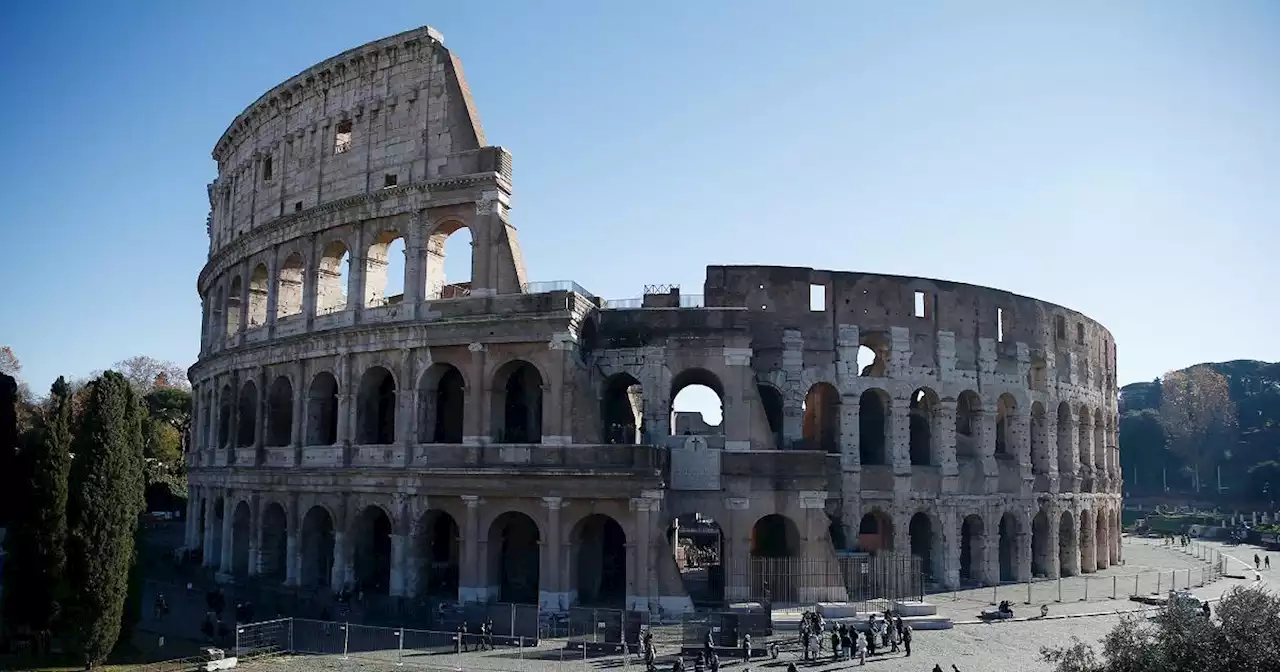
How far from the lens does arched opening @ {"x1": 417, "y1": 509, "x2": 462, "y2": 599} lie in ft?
95.5

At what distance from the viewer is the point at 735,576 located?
89.4 feet

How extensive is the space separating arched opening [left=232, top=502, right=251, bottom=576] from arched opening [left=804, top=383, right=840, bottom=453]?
20088mm

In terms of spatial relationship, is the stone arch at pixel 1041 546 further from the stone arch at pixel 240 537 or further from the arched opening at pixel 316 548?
the stone arch at pixel 240 537

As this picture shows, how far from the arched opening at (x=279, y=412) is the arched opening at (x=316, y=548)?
3.46 m

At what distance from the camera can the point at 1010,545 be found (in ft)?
119

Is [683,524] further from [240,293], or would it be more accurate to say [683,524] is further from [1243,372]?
[1243,372]

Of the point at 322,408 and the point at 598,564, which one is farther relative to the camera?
the point at 322,408

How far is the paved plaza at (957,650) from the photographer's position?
21.5m

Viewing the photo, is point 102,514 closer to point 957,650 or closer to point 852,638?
point 852,638

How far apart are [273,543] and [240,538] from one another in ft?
6.99

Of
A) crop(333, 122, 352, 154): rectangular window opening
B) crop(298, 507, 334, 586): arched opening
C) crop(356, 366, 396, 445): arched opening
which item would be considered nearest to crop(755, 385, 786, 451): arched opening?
crop(356, 366, 396, 445): arched opening

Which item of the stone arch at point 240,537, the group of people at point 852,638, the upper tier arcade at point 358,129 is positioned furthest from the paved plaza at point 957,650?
the upper tier arcade at point 358,129


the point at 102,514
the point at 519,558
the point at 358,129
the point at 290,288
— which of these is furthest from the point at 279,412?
the point at 102,514

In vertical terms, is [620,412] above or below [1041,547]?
above
